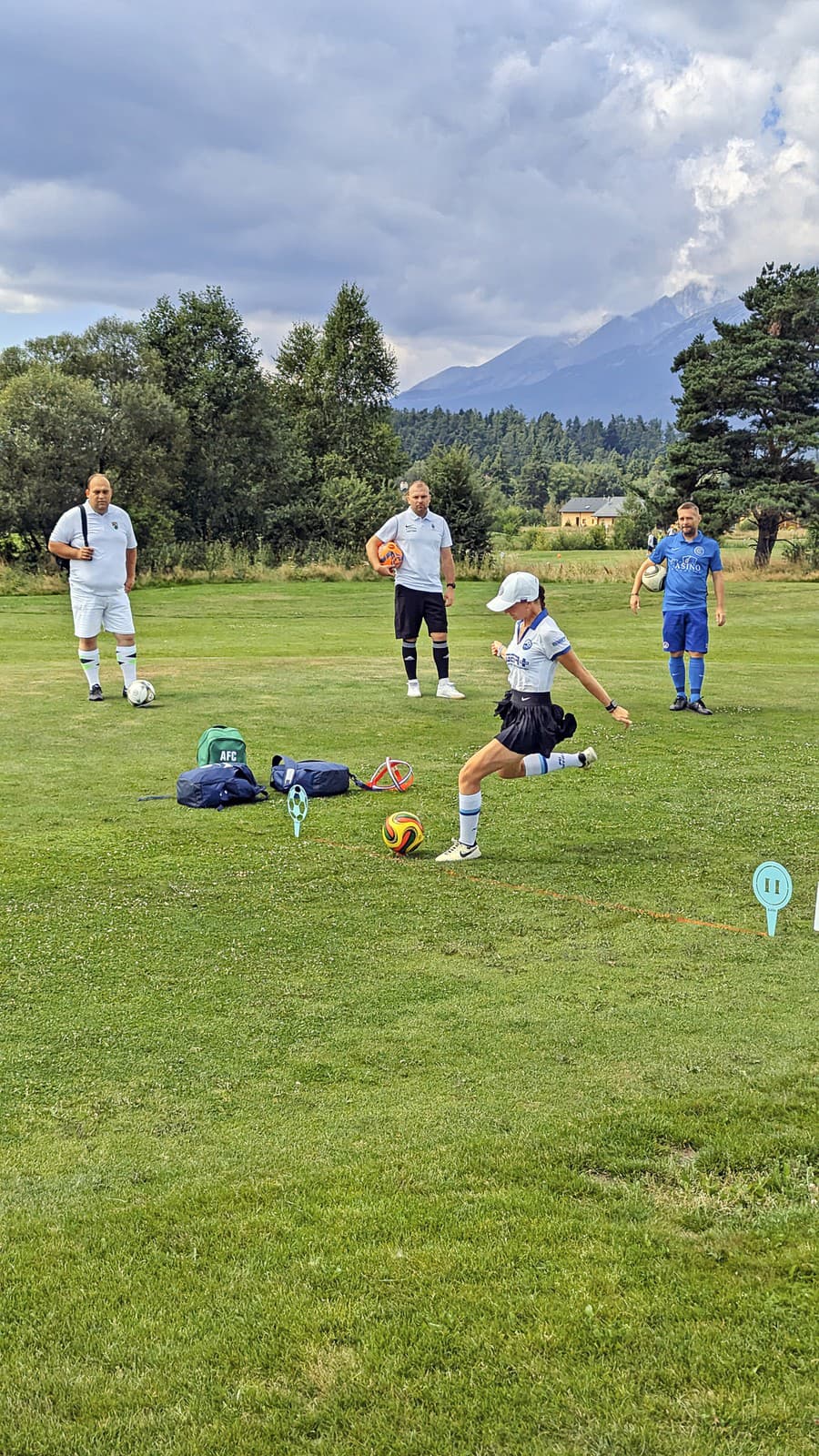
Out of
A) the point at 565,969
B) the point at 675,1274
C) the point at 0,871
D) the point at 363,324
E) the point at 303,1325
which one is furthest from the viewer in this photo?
the point at 363,324

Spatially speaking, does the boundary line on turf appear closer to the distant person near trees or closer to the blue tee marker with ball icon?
the blue tee marker with ball icon

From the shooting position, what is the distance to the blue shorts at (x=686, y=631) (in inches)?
572

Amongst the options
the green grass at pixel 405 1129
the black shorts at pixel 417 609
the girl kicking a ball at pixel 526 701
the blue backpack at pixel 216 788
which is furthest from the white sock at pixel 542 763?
the black shorts at pixel 417 609

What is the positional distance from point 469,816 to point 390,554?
23.1 feet

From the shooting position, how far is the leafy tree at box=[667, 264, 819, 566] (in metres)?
45.2

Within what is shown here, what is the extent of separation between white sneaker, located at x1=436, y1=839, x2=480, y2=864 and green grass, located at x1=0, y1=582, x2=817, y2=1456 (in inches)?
5.3

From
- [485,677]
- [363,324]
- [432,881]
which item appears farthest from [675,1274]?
[363,324]

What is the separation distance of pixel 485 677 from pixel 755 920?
11282mm

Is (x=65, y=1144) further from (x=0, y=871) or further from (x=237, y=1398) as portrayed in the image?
(x=0, y=871)

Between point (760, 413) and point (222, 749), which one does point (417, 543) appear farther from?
point (760, 413)

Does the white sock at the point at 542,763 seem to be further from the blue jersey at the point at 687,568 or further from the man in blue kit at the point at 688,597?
the blue jersey at the point at 687,568

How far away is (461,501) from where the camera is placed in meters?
46.9

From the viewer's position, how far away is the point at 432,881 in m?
7.84

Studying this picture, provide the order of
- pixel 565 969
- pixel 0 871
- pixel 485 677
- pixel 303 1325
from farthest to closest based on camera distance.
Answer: pixel 485 677
pixel 0 871
pixel 565 969
pixel 303 1325
